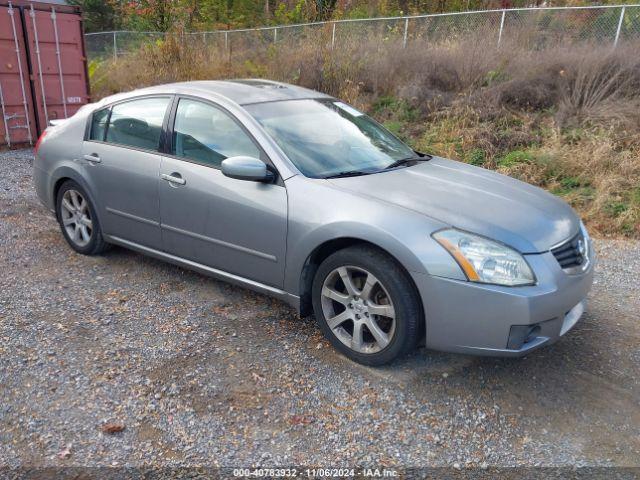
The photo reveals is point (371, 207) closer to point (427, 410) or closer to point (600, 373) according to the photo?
point (427, 410)

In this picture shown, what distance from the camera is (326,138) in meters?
4.02

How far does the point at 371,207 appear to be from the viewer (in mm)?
3252

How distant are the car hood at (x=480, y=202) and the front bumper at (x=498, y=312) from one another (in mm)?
181

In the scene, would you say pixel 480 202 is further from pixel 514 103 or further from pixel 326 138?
pixel 514 103

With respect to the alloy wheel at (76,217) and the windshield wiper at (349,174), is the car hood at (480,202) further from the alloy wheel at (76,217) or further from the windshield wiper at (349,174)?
the alloy wheel at (76,217)

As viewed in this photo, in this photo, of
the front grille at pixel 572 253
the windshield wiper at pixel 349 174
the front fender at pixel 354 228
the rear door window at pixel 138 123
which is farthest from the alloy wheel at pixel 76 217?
the front grille at pixel 572 253

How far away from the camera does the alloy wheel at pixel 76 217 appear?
196 inches

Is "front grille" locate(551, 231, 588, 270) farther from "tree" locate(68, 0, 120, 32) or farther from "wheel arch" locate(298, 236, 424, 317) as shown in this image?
"tree" locate(68, 0, 120, 32)

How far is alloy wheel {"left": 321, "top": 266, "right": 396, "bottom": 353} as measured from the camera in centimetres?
325

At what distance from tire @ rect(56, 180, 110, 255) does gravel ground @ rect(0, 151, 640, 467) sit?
676 mm

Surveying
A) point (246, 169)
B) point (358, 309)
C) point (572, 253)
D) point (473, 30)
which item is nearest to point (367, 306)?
point (358, 309)

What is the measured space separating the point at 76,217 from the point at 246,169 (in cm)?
236

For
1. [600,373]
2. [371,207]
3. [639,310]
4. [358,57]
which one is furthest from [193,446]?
[358,57]

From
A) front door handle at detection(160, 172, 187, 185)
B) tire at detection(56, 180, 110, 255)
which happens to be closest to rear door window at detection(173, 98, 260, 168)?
front door handle at detection(160, 172, 187, 185)
